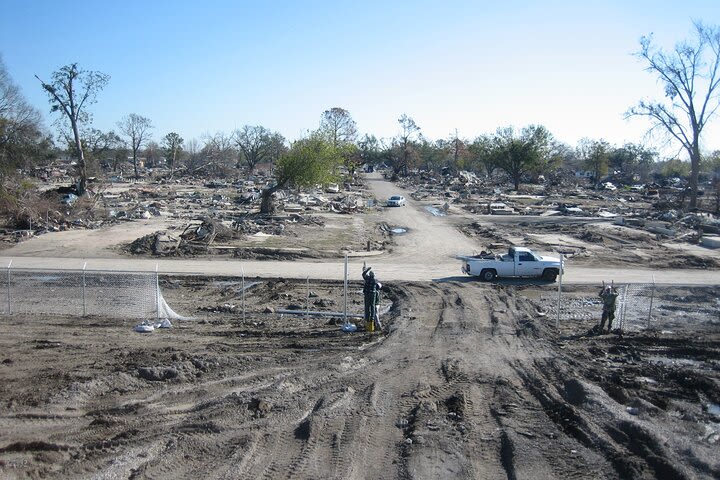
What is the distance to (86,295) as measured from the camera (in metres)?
19.5

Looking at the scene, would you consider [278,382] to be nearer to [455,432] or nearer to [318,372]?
[318,372]

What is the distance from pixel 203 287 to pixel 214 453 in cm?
1404

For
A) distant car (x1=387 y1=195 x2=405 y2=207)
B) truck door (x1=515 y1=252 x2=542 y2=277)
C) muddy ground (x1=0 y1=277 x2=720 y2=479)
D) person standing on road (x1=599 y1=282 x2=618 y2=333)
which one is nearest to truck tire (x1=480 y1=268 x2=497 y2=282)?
truck door (x1=515 y1=252 x2=542 y2=277)

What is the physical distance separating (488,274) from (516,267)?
1.21 metres

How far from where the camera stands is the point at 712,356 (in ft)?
46.5

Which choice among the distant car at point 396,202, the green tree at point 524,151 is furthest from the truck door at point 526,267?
the green tree at point 524,151

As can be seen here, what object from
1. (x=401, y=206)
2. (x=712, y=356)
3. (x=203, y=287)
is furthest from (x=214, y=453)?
(x=401, y=206)

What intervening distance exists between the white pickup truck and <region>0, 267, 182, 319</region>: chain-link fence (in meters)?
12.8

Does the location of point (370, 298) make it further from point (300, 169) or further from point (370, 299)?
point (300, 169)

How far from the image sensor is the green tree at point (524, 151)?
245 feet

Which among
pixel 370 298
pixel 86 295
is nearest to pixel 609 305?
pixel 370 298

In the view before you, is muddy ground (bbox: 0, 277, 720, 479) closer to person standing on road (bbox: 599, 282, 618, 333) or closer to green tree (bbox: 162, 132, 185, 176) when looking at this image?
person standing on road (bbox: 599, 282, 618, 333)

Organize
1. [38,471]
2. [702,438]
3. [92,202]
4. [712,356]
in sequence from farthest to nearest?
[92,202] < [712,356] < [702,438] < [38,471]

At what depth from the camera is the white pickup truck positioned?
2381cm
